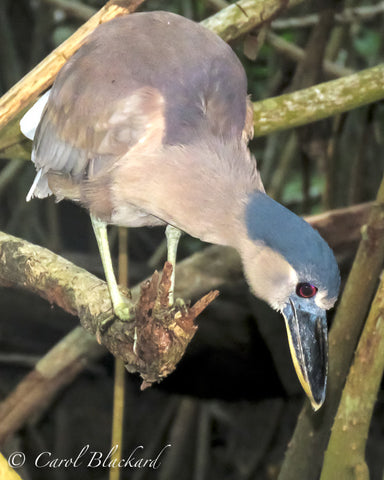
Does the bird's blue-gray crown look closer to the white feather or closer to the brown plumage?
the brown plumage

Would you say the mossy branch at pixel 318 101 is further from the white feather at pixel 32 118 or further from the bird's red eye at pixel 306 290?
the bird's red eye at pixel 306 290

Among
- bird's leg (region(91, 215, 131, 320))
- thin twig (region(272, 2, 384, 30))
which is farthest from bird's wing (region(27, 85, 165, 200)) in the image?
thin twig (region(272, 2, 384, 30))

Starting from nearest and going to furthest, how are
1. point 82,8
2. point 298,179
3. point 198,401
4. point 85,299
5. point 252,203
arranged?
point 252,203, point 85,299, point 82,8, point 198,401, point 298,179

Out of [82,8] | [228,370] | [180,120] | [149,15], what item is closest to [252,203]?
[180,120]

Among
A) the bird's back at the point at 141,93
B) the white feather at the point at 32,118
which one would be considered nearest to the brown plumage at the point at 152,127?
the bird's back at the point at 141,93

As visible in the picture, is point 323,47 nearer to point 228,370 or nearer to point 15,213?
point 228,370

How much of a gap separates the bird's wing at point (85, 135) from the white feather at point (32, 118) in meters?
0.09

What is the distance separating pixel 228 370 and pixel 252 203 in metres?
1.15

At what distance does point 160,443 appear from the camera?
109 inches

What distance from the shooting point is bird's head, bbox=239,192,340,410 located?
106 centimetres

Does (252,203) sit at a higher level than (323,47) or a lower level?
higher

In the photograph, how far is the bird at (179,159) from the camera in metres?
1.14

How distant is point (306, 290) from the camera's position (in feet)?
3.68

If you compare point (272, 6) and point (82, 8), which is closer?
point (272, 6)
